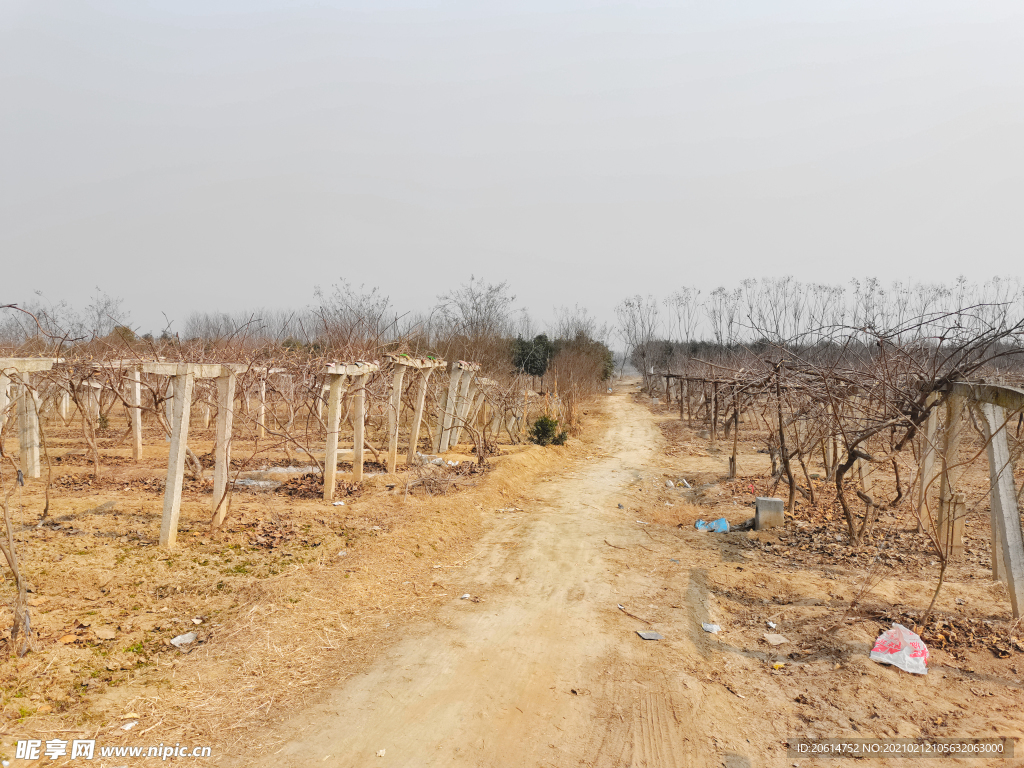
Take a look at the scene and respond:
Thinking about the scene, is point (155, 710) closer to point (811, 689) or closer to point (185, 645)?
point (185, 645)

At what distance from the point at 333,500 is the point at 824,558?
702 cm

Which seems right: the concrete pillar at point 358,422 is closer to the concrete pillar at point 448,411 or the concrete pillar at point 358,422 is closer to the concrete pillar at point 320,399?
the concrete pillar at point 320,399

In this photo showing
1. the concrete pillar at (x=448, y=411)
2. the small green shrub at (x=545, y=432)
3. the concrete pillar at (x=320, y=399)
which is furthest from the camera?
the small green shrub at (x=545, y=432)

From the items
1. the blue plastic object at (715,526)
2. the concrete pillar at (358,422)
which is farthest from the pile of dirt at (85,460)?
the blue plastic object at (715,526)

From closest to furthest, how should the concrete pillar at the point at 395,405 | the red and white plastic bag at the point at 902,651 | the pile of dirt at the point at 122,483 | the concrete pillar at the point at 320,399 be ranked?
1. the red and white plastic bag at the point at 902,651
2. the pile of dirt at the point at 122,483
3. the concrete pillar at the point at 320,399
4. the concrete pillar at the point at 395,405

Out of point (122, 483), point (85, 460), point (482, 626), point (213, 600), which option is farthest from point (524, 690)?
point (85, 460)

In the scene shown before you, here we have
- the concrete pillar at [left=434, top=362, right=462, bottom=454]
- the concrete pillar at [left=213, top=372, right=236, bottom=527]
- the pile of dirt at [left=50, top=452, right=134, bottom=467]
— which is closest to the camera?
the concrete pillar at [left=213, top=372, right=236, bottom=527]

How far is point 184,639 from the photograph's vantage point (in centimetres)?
444

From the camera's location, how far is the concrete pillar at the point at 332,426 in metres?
8.09

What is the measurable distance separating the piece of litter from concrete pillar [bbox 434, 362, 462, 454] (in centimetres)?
819

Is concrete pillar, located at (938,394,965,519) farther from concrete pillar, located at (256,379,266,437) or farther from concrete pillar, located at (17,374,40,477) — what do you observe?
concrete pillar, located at (17,374,40,477)

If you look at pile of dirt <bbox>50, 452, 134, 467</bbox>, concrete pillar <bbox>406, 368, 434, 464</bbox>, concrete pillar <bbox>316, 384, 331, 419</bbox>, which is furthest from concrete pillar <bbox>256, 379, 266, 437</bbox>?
concrete pillar <bbox>406, 368, 434, 464</bbox>

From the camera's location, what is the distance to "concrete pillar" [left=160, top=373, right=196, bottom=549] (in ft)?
19.5

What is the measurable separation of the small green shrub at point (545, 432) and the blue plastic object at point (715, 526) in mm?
7016
